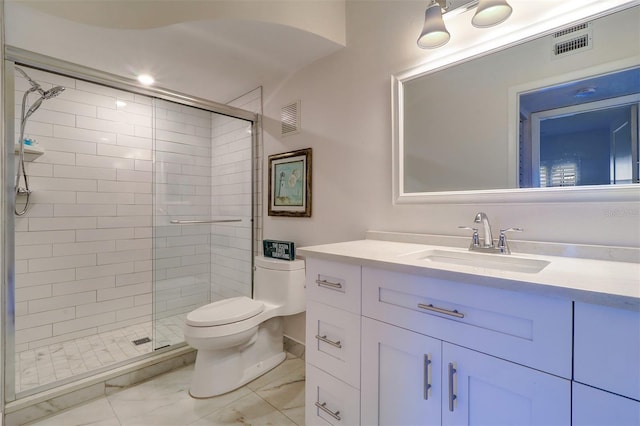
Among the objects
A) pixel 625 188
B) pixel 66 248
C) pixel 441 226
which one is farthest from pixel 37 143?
pixel 625 188

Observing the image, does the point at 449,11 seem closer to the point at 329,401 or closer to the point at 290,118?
the point at 290,118

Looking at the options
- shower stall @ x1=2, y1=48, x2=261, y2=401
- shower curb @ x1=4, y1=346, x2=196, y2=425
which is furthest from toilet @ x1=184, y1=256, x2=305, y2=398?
shower stall @ x1=2, y1=48, x2=261, y2=401

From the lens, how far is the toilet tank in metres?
1.98

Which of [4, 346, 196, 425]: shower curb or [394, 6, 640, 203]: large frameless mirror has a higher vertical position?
[394, 6, 640, 203]: large frameless mirror

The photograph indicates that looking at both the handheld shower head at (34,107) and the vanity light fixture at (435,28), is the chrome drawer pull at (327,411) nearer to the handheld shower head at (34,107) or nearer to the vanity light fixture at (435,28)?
the vanity light fixture at (435,28)

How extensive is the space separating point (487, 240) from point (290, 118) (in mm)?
1634

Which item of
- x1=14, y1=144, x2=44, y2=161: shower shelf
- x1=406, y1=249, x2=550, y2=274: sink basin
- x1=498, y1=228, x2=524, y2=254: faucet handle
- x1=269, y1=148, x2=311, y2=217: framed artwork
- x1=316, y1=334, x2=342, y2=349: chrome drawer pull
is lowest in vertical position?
x1=316, y1=334, x2=342, y2=349: chrome drawer pull

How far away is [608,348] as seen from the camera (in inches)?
25.5

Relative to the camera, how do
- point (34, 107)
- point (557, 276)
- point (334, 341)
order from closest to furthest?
point (557, 276) → point (334, 341) → point (34, 107)

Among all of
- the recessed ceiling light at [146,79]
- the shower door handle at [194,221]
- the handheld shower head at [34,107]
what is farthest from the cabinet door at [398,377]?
the handheld shower head at [34,107]

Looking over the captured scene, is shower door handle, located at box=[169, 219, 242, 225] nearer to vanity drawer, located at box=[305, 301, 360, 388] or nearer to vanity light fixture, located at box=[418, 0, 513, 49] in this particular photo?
vanity drawer, located at box=[305, 301, 360, 388]

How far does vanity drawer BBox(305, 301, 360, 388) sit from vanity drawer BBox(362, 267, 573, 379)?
136mm

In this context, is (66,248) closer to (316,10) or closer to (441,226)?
(316,10)

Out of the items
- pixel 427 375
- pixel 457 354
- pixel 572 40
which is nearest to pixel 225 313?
pixel 427 375
